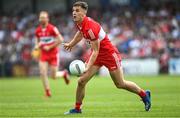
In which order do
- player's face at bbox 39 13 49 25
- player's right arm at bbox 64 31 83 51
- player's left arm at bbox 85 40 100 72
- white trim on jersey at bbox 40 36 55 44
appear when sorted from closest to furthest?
player's left arm at bbox 85 40 100 72 < player's right arm at bbox 64 31 83 51 < player's face at bbox 39 13 49 25 < white trim on jersey at bbox 40 36 55 44

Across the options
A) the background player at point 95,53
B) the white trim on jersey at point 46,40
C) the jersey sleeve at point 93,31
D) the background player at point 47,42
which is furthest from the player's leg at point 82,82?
the white trim on jersey at point 46,40

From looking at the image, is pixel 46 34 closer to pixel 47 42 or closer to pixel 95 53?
pixel 47 42

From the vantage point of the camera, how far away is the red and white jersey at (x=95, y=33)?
46.7 ft

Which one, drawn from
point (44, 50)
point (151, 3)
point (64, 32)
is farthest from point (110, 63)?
point (151, 3)

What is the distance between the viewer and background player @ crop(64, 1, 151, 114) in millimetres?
14266

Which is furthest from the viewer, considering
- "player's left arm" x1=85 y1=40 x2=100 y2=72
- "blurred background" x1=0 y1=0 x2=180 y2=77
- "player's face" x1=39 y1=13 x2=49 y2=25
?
"blurred background" x1=0 y1=0 x2=180 y2=77

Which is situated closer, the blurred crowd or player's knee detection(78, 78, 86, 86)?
player's knee detection(78, 78, 86, 86)

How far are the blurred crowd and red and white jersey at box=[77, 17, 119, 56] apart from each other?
23.8 meters

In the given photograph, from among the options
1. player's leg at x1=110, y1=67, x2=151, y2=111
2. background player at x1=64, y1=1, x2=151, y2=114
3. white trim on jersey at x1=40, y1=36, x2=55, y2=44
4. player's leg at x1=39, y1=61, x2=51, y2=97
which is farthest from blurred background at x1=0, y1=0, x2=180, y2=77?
background player at x1=64, y1=1, x2=151, y2=114

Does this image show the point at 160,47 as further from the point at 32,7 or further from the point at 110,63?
the point at 110,63

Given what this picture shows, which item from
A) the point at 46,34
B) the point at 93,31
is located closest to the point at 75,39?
the point at 93,31

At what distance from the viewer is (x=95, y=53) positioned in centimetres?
1420

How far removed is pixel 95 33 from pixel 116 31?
27.1 meters

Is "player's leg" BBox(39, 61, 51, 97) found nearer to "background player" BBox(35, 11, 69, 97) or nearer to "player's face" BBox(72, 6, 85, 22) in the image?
"background player" BBox(35, 11, 69, 97)
